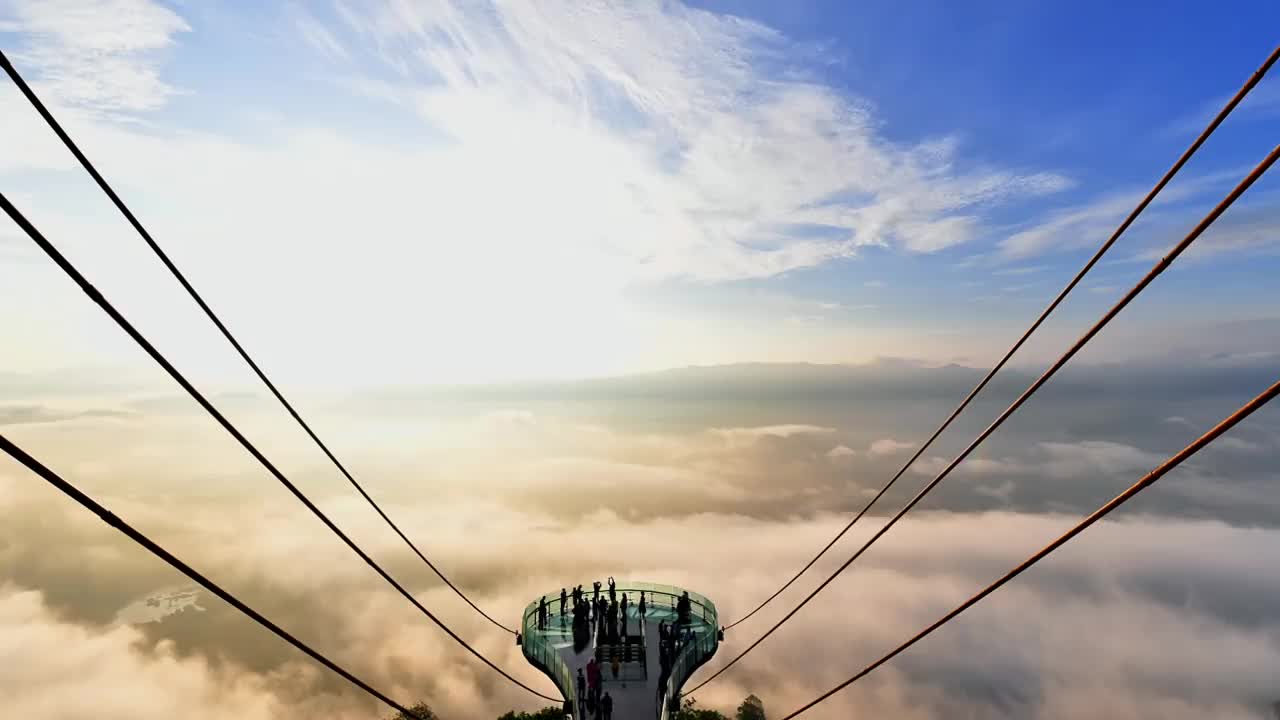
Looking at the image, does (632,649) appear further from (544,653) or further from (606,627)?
(544,653)

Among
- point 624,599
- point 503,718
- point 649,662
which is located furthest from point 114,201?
point 503,718

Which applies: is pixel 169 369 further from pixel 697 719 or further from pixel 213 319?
pixel 697 719

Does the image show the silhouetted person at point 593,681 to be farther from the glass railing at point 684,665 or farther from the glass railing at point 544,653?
the glass railing at point 684,665

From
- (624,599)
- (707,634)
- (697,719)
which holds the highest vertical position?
(624,599)

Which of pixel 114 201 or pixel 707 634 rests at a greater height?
pixel 114 201

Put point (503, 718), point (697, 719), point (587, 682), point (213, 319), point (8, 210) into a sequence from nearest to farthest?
1. point (8, 210)
2. point (213, 319)
3. point (587, 682)
4. point (503, 718)
5. point (697, 719)

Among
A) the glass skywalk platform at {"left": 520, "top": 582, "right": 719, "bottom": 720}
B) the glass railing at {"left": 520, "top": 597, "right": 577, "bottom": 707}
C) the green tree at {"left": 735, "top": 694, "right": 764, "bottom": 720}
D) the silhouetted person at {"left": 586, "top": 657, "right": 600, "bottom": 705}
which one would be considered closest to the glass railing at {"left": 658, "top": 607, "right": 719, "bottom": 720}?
the glass skywalk platform at {"left": 520, "top": 582, "right": 719, "bottom": 720}

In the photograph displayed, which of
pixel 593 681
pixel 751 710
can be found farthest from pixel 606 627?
pixel 751 710
